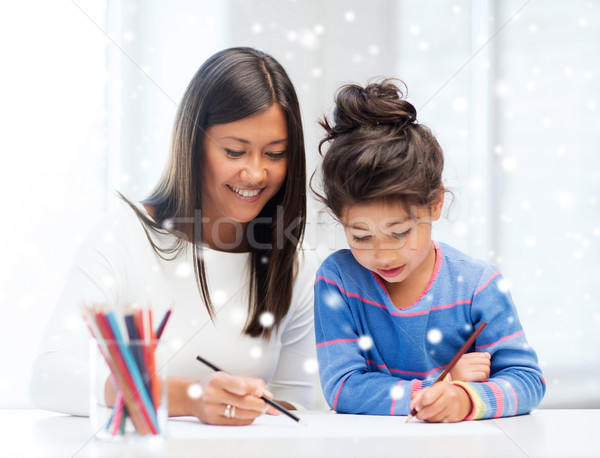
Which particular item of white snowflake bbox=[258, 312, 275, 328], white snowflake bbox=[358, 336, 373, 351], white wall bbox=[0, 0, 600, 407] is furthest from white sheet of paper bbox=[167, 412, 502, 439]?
white wall bbox=[0, 0, 600, 407]

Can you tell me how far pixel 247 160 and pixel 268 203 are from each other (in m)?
0.12

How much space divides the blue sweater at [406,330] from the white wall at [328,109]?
11.3 inches

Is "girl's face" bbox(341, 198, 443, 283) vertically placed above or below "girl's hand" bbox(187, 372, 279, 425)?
above

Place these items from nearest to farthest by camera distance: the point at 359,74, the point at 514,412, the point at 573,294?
the point at 514,412, the point at 359,74, the point at 573,294

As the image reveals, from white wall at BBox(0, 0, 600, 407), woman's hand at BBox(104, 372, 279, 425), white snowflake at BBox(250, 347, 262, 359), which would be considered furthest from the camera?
white wall at BBox(0, 0, 600, 407)

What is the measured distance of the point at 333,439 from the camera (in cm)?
73

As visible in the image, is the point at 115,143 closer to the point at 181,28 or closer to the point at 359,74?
the point at 181,28

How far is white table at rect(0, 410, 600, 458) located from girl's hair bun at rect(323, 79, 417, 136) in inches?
18.0

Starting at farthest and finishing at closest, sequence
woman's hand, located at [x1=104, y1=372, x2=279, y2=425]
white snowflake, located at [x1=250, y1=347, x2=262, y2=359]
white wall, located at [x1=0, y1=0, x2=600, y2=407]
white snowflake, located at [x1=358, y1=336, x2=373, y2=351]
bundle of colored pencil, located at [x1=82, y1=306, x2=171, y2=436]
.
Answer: white wall, located at [x1=0, y1=0, x2=600, y2=407] < white snowflake, located at [x1=250, y1=347, x2=262, y2=359] < white snowflake, located at [x1=358, y1=336, x2=373, y2=351] < woman's hand, located at [x1=104, y1=372, x2=279, y2=425] < bundle of colored pencil, located at [x1=82, y1=306, x2=171, y2=436]

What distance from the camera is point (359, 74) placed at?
1.23 m

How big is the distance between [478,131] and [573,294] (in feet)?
1.41

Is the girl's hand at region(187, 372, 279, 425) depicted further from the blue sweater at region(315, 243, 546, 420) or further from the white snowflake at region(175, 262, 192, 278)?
the white snowflake at region(175, 262, 192, 278)

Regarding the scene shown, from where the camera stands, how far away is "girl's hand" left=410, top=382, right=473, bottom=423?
806 mm

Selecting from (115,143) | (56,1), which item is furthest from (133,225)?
(56,1)
